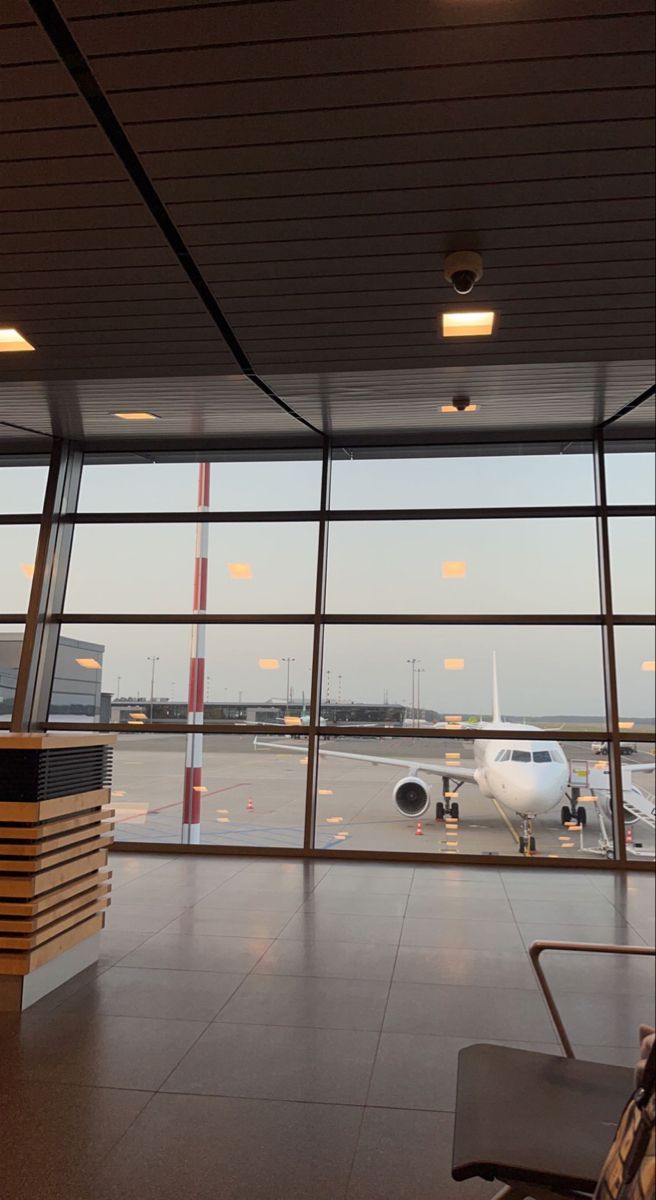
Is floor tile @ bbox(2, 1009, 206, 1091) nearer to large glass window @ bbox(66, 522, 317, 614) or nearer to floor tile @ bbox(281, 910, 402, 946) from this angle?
floor tile @ bbox(281, 910, 402, 946)

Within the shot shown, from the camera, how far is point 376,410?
678 cm

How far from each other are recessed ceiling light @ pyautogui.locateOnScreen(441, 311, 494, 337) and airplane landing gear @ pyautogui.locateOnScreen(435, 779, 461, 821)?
457 cm

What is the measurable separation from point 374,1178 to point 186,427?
21.1 feet

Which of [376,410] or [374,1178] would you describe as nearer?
[374,1178]

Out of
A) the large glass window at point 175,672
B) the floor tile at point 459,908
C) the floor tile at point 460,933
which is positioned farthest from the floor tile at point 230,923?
the large glass window at point 175,672

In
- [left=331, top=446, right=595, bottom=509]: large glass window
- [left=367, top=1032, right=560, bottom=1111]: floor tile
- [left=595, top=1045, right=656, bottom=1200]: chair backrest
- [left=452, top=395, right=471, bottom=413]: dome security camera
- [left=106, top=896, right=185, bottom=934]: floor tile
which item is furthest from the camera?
[left=331, top=446, right=595, bottom=509]: large glass window

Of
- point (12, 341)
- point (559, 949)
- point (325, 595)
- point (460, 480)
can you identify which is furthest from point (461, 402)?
point (559, 949)

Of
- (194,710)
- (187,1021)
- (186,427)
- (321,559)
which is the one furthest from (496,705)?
(187,1021)

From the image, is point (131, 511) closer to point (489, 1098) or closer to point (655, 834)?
point (655, 834)

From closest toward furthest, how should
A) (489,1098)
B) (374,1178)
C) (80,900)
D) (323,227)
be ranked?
(489,1098) < (374,1178) < (323,227) < (80,900)

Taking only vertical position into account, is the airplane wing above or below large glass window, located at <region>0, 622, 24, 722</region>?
below

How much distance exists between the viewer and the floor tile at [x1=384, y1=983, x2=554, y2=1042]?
10.2 feet

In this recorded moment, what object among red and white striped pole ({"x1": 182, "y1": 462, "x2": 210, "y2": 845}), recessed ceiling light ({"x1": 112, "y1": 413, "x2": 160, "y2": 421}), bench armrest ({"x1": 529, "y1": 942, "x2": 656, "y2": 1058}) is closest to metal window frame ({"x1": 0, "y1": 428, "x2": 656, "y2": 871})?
red and white striped pole ({"x1": 182, "y1": 462, "x2": 210, "y2": 845})

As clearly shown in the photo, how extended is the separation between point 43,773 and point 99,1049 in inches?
49.1
